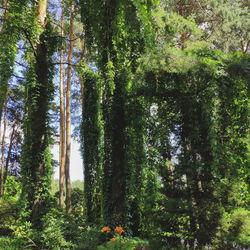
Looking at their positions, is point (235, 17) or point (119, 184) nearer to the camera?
point (119, 184)

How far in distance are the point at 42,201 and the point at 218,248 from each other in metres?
4.27

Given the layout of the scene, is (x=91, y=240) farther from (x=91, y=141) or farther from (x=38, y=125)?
(x=91, y=141)

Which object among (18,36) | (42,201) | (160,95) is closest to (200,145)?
(160,95)

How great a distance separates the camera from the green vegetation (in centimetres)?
424

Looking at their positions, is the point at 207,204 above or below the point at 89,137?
below

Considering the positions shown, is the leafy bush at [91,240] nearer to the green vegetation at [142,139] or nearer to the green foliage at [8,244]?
the green vegetation at [142,139]

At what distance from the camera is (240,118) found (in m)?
4.61

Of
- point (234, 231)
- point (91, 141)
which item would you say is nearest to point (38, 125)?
point (91, 141)

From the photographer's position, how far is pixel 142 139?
6031mm

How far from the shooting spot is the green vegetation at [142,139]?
4.24 meters

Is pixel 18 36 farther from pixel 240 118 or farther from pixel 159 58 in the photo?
pixel 240 118

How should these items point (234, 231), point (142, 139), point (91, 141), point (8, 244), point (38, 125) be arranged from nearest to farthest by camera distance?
point (234, 231) < point (8, 244) < point (142, 139) < point (38, 125) < point (91, 141)

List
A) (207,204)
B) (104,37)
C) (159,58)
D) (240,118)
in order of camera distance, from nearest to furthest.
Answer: (207,204) < (240,118) < (159,58) < (104,37)

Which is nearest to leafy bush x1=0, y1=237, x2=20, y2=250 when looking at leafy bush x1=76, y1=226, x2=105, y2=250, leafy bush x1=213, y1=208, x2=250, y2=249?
leafy bush x1=76, y1=226, x2=105, y2=250
